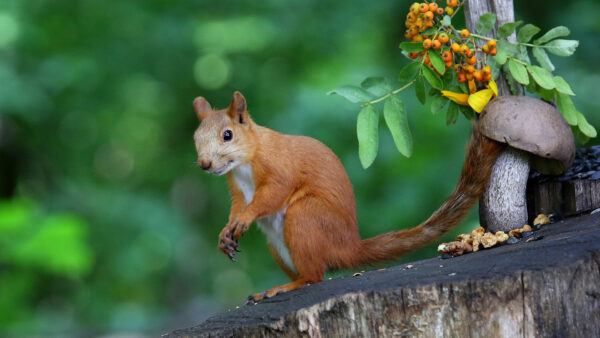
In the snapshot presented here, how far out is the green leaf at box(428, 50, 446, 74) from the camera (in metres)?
2.04

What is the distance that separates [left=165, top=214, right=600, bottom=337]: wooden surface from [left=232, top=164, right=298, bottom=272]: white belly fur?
0.37 meters

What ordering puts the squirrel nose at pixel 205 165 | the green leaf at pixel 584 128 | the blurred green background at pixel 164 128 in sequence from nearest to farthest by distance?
the squirrel nose at pixel 205 165
the green leaf at pixel 584 128
the blurred green background at pixel 164 128

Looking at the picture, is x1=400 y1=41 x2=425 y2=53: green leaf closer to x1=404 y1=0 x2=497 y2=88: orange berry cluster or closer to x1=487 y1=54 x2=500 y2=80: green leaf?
x1=404 y1=0 x2=497 y2=88: orange berry cluster

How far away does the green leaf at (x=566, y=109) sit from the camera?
2.20m

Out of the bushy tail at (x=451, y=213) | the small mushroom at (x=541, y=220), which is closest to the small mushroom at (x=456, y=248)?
the bushy tail at (x=451, y=213)

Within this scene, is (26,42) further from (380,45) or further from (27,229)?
(380,45)

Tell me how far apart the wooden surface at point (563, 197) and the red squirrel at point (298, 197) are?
27 cm

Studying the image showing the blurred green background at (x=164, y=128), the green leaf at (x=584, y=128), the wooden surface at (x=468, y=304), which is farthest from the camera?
the blurred green background at (x=164, y=128)

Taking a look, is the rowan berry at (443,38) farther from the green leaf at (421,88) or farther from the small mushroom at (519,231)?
the small mushroom at (519,231)

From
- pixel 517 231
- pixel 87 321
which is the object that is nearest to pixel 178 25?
pixel 87 321

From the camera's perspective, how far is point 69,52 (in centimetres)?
480

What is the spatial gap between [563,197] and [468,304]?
814 mm

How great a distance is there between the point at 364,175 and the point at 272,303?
2165mm

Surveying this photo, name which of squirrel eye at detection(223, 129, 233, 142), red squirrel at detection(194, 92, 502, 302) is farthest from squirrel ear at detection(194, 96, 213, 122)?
squirrel eye at detection(223, 129, 233, 142)
